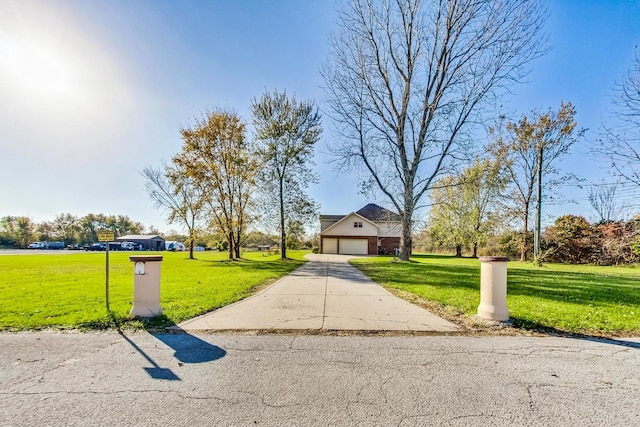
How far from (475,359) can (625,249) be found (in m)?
28.0

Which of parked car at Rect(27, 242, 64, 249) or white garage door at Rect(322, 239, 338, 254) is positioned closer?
white garage door at Rect(322, 239, 338, 254)

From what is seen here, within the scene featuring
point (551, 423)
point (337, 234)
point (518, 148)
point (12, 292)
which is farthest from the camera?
point (337, 234)

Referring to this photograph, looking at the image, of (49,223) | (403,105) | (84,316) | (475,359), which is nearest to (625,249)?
(403,105)

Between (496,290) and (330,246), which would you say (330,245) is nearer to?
(330,246)

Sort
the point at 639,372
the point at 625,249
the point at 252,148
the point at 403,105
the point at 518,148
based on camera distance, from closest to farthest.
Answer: the point at 639,372 < the point at 403,105 < the point at 625,249 < the point at 252,148 < the point at 518,148

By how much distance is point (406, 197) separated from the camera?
19516 mm

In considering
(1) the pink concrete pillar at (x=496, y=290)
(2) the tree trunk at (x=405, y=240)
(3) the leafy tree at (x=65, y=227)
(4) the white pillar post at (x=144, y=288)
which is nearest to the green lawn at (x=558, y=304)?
(1) the pink concrete pillar at (x=496, y=290)

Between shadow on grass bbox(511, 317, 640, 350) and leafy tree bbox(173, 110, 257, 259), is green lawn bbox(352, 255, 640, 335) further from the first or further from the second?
leafy tree bbox(173, 110, 257, 259)

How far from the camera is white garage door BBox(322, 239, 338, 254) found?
40.7m

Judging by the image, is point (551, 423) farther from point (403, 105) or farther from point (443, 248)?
point (443, 248)

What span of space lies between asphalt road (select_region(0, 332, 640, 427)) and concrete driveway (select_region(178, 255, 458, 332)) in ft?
2.01

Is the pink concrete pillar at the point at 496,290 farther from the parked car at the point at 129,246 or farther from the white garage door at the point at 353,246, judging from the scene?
the parked car at the point at 129,246

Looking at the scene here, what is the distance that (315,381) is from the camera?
3.02 m

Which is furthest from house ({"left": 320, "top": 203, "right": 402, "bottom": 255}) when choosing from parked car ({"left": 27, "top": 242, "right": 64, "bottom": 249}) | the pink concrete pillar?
parked car ({"left": 27, "top": 242, "right": 64, "bottom": 249})
